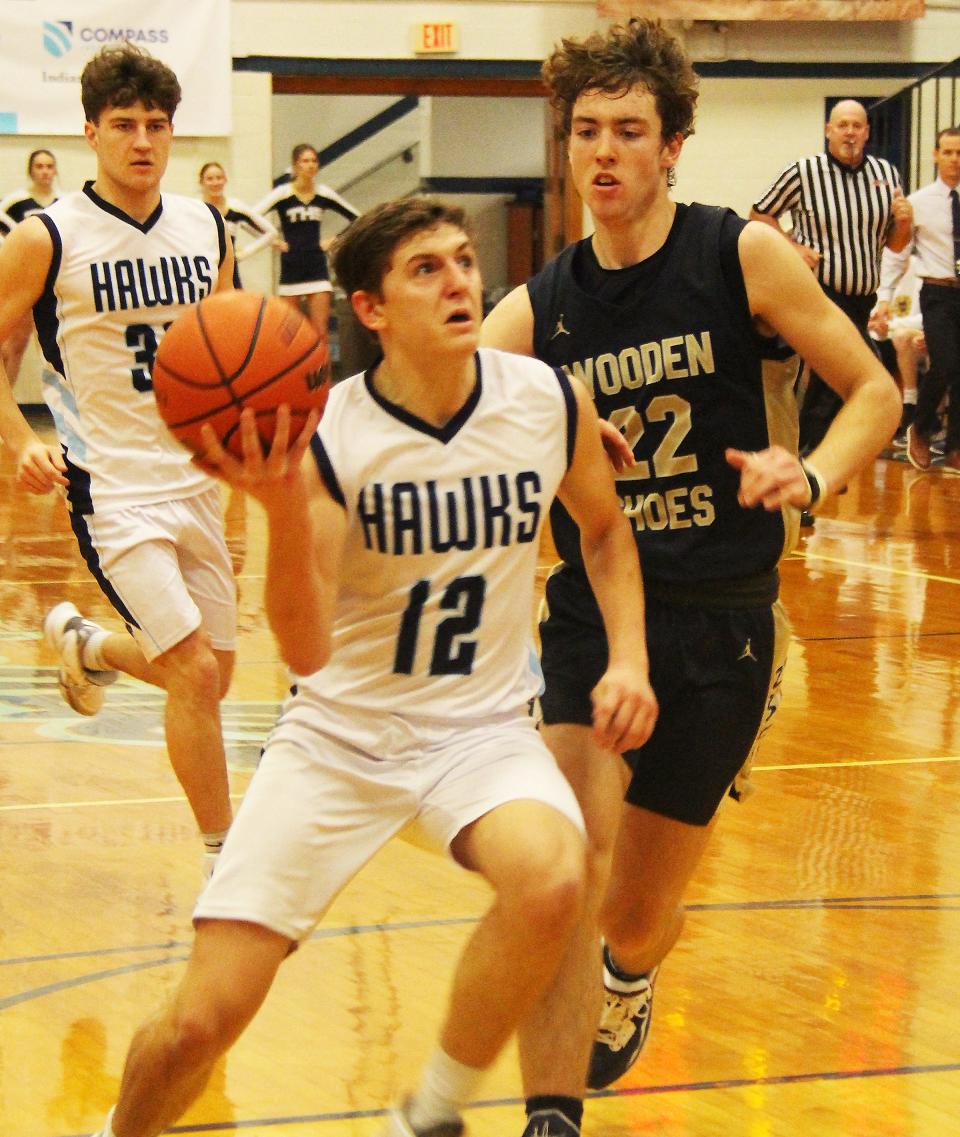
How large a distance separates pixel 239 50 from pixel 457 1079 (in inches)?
563

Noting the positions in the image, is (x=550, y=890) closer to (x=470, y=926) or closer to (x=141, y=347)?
(x=470, y=926)

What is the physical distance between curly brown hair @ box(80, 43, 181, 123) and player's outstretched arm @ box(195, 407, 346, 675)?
1.92 meters

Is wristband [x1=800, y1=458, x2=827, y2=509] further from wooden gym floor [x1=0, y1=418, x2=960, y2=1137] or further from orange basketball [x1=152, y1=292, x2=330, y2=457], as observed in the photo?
wooden gym floor [x1=0, y1=418, x2=960, y2=1137]

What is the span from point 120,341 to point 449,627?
6.32 ft

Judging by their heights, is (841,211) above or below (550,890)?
above

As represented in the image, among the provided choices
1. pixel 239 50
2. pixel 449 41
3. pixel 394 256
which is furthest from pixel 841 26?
pixel 394 256

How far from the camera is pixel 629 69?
3.22 m

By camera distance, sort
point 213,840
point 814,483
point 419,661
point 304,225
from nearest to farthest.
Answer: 1. point 419,661
2. point 814,483
3. point 213,840
4. point 304,225

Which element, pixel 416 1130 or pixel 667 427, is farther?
pixel 667 427

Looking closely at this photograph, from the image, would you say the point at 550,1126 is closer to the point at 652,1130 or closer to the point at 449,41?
the point at 652,1130

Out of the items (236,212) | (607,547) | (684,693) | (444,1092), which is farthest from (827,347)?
(236,212)

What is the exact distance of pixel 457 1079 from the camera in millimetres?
2605

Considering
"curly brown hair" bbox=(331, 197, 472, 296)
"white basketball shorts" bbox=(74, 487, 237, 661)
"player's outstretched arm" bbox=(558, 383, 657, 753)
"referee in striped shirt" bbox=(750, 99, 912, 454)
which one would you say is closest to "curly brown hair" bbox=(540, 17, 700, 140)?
"curly brown hair" bbox=(331, 197, 472, 296)

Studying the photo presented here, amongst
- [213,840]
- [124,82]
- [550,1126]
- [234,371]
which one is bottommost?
[550,1126]
